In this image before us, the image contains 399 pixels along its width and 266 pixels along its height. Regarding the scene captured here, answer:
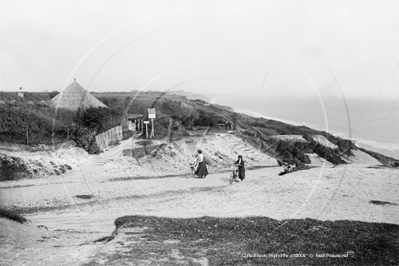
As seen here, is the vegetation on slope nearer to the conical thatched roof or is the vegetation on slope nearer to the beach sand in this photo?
the conical thatched roof

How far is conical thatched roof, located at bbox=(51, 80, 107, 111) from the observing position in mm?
26891

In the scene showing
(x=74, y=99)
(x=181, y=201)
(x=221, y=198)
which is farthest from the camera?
(x=74, y=99)

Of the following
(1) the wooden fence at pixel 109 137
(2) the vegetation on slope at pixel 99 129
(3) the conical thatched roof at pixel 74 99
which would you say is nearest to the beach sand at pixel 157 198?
(1) the wooden fence at pixel 109 137

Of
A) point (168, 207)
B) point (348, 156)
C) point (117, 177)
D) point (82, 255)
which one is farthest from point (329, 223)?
point (348, 156)

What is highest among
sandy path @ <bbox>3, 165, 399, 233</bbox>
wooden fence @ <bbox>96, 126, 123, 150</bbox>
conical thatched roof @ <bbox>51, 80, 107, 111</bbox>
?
conical thatched roof @ <bbox>51, 80, 107, 111</bbox>

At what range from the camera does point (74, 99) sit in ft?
89.4

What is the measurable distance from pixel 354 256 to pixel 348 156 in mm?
27310

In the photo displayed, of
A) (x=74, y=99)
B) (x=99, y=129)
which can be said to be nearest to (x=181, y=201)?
(x=99, y=129)

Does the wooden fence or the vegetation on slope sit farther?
the wooden fence

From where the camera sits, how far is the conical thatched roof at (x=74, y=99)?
2689 cm

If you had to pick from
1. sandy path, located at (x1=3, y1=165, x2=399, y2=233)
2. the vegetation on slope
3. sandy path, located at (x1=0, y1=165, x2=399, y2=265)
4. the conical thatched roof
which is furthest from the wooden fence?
sandy path, located at (x1=3, y1=165, x2=399, y2=233)

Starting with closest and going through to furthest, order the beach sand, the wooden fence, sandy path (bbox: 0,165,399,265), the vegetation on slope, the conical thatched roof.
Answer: sandy path (bbox: 0,165,399,265)
the beach sand
the vegetation on slope
the wooden fence
the conical thatched roof

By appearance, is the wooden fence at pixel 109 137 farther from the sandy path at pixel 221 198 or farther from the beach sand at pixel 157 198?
the sandy path at pixel 221 198

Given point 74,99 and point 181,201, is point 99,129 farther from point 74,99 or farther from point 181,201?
point 181,201
